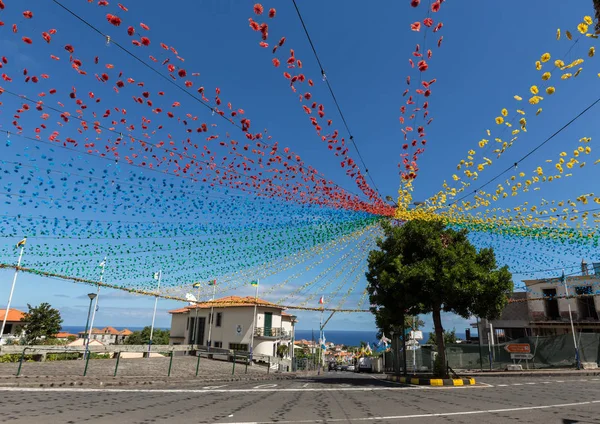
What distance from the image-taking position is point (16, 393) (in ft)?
37.2

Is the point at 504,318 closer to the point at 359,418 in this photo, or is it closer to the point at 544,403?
the point at 544,403

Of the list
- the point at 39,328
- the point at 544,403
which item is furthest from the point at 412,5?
the point at 39,328

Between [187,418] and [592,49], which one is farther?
[187,418]

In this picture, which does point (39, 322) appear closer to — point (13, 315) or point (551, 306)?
point (13, 315)

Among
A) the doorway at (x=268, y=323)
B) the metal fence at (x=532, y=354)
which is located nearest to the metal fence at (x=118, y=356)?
the doorway at (x=268, y=323)

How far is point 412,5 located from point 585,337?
31.0 meters

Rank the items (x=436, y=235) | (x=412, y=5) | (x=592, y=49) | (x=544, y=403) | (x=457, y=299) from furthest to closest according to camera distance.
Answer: (x=436, y=235) → (x=457, y=299) → (x=544, y=403) → (x=412, y=5) → (x=592, y=49)

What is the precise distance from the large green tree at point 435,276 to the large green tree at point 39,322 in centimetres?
4226

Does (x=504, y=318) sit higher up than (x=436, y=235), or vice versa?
(x=436, y=235)

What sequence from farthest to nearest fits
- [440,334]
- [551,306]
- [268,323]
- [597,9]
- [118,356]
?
1. [268,323]
2. [551,306]
3. [440,334]
4. [118,356]
5. [597,9]

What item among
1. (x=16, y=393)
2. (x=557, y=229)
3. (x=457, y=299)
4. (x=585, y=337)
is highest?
(x=557, y=229)

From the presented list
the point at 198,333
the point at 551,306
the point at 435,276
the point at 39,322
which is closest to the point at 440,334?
the point at 435,276

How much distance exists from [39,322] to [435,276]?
1833 inches

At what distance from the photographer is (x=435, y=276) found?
1780 centimetres
